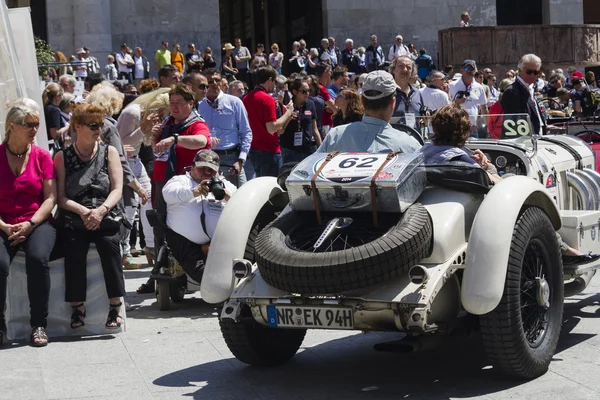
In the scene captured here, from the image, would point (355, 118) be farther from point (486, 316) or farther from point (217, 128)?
point (486, 316)

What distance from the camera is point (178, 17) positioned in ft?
113

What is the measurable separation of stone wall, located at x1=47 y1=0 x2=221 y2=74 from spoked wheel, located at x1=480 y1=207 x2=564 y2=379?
26.0 metres

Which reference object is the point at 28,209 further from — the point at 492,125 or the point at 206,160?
the point at 492,125

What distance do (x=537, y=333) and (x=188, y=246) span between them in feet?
11.0

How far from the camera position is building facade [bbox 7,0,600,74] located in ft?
108

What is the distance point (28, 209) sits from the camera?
8000 mm

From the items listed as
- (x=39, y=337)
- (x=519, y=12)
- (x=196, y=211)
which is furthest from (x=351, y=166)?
(x=519, y=12)

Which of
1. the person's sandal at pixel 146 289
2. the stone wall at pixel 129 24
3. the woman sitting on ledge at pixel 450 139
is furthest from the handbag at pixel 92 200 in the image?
the stone wall at pixel 129 24

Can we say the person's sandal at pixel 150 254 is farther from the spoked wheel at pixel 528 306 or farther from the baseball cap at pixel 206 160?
the spoked wheel at pixel 528 306

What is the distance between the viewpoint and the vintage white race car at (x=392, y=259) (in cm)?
576

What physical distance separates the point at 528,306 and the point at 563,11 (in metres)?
35.3

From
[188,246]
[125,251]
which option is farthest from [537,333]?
[125,251]

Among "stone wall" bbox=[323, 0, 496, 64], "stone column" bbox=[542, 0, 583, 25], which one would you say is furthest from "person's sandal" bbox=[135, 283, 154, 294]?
"stone column" bbox=[542, 0, 583, 25]

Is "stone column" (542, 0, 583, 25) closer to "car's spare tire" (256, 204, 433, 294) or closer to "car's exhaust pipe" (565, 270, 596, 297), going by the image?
"car's exhaust pipe" (565, 270, 596, 297)
